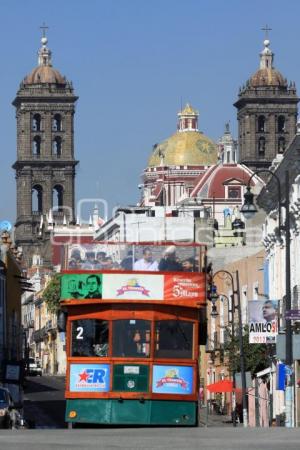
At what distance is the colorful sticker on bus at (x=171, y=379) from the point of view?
1689 inches

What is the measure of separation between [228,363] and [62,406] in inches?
453

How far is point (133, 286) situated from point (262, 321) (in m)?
24.9

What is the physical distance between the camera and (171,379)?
4300cm

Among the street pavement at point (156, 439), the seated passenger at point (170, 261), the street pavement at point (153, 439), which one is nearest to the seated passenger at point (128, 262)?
→ the seated passenger at point (170, 261)

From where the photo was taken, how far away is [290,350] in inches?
2008

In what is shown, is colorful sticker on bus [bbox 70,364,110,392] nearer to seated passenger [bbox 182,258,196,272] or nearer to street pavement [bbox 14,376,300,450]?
street pavement [bbox 14,376,300,450]

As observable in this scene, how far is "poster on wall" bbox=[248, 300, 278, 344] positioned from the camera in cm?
6700

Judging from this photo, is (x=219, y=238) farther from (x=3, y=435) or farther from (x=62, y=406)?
(x=3, y=435)

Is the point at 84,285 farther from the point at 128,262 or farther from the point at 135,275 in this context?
the point at 128,262

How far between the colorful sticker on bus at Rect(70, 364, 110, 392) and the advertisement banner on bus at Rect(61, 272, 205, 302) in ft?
4.84

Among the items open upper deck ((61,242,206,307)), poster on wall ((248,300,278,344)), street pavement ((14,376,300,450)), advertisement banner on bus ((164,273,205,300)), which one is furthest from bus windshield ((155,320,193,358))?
poster on wall ((248,300,278,344))

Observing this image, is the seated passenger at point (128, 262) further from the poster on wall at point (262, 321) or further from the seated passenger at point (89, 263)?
the poster on wall at point (262, 321)

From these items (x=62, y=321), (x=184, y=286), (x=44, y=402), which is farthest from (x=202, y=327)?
(x=44, y=402)

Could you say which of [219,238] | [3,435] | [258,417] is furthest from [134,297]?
[219,238]
